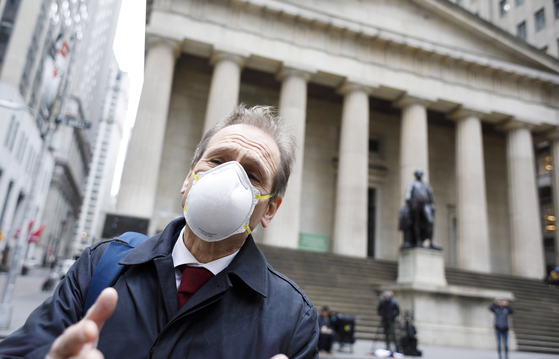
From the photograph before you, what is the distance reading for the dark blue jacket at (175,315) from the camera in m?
1.69

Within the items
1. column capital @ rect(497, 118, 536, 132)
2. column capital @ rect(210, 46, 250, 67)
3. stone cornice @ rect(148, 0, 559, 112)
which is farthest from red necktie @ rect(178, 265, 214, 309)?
column capital @ rect(497, 118, 536, 132)

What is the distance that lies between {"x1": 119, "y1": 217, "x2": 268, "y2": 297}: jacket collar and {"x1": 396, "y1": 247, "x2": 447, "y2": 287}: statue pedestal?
15.3m

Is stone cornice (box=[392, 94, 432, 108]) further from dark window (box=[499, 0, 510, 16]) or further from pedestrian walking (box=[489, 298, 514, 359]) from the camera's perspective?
dark window (box=[499, 0, 510, 16])

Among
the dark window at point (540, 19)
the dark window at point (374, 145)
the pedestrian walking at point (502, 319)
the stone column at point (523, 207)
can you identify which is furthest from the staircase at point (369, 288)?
the dark window at point (540, 19)

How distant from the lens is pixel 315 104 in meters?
29.5

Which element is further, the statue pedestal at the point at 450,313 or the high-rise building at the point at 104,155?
the high-rise building at the point at 104,155

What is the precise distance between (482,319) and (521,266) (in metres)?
12.2

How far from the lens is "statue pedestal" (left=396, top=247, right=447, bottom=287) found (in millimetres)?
16250

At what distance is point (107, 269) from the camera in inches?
73.8

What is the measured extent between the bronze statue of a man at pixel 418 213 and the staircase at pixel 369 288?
3154 mm

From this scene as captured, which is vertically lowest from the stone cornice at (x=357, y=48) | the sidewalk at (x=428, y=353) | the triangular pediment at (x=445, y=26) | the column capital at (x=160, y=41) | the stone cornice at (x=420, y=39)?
the sidewalk at (x=428, y=353)

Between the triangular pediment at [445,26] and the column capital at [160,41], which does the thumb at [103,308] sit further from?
the triangular pediment at [445,26]

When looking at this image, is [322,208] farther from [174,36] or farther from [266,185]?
[266,185]

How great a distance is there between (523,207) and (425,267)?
13966 mm
